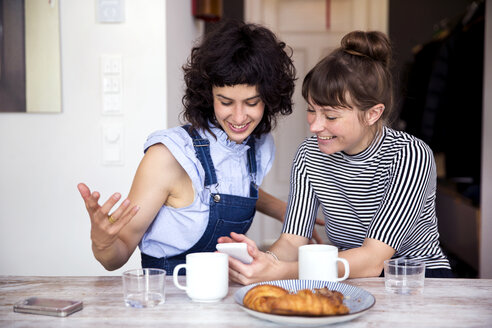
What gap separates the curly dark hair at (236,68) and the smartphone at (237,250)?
0.50m

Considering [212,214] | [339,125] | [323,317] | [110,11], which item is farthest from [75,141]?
[323,317]

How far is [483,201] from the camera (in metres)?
3.54

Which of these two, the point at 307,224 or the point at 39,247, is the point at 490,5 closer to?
the point at 307,224

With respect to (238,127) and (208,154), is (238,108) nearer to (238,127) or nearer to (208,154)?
(238,127)

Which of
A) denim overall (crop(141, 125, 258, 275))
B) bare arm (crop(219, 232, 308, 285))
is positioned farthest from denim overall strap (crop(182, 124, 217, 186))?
bare arm (crop(219, 232, 308, 285))

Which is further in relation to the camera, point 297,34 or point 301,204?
point 297,34

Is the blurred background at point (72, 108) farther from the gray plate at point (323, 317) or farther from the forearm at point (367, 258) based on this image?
the gray plate at point (323, 317)

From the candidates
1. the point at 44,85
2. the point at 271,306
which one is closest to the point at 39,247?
the point at 44,85

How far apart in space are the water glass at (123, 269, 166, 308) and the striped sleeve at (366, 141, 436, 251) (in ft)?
2.08

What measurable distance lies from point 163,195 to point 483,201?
2722mm

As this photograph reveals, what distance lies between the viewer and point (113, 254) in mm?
1394

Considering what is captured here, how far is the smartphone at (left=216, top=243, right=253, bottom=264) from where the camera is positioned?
1194 mm

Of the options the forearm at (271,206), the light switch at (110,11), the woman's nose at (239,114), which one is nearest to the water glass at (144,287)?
the woman's nose at (239,114)

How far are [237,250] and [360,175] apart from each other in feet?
1.82
